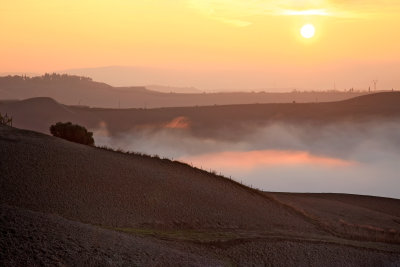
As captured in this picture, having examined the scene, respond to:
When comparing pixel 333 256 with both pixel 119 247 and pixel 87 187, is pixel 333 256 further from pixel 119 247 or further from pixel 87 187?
pixel 87 187

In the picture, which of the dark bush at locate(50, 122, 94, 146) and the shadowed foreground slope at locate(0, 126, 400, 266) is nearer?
the shadowed foreground slope at locate(0, 126, 400, 266)

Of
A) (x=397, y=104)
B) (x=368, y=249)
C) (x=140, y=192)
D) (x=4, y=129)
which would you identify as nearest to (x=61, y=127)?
(x=4, y=129)

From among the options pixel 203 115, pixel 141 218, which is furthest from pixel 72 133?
pixel 203 115

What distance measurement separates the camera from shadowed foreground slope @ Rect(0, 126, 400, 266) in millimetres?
20406

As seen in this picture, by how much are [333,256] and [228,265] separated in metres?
6.44

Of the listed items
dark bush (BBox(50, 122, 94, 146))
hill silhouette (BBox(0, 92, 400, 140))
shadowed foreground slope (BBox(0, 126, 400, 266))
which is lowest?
shadowed foreground slope (BBox(0, 126, 400, 266))

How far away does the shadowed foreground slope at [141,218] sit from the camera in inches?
803

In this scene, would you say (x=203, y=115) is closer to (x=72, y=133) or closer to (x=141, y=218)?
(x=72, y=133)

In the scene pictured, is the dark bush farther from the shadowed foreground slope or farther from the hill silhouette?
the hill silhouette

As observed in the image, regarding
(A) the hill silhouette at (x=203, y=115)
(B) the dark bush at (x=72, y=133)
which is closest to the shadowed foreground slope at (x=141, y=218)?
(B) the dark bush at (x=72, y=133)

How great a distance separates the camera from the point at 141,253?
831 inches

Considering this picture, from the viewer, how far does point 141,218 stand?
28.5m

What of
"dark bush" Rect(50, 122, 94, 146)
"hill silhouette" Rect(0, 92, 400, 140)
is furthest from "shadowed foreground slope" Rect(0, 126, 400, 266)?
"hill silhouette" Rect(0, 92, 400, 140)

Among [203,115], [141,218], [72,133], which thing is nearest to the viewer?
[141,218]
